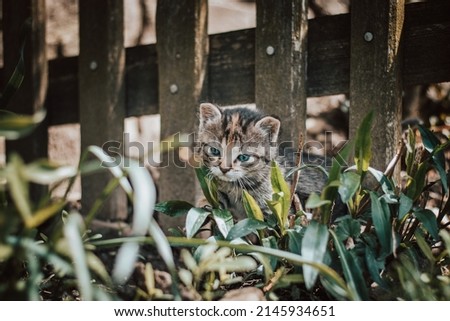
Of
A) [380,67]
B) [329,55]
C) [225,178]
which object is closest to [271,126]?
[225,178]

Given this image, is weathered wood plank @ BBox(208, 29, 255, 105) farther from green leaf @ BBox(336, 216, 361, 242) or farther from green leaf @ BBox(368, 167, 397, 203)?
green leaf @ BBox(336, 216, 361, 242)

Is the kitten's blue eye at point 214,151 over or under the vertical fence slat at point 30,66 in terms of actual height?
under

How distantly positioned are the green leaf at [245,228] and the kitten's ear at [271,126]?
3.30ft

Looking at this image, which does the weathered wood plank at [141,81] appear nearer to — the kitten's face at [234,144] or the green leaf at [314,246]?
the kitten's face at [234,144]

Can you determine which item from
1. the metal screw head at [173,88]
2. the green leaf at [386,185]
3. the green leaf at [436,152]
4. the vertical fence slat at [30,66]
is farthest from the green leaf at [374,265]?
the vertical fence slat at [30,66]

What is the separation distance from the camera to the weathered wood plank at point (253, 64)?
3297 mm

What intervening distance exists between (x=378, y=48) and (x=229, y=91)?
1.07 m

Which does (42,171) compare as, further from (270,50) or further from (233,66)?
(233,66)

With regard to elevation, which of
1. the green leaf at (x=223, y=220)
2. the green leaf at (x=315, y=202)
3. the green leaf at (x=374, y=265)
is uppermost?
the green leaf at (x=315, y=202)

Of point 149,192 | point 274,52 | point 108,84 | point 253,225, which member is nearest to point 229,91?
point 274,52

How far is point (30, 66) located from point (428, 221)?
325 cm

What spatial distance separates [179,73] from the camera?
3752mm
